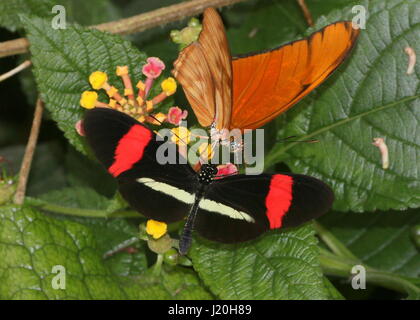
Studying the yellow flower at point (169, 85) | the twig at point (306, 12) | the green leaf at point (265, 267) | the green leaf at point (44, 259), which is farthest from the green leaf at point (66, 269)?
the twig at point (306, 12)

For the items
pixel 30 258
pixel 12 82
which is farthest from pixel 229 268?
pixel 12 82

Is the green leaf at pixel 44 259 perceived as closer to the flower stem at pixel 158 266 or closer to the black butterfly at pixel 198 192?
the flower stem at pixel 158 266

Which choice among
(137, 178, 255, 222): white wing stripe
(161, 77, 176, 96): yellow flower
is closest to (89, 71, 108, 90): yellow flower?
(161, 77, 176, 96): yellow flower

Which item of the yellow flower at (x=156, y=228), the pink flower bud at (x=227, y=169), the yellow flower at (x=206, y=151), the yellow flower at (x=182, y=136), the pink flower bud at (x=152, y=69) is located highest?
the pink flower bud at (x=152, y=69)

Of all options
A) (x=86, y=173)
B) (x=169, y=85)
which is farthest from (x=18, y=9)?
(x=169, y=85)

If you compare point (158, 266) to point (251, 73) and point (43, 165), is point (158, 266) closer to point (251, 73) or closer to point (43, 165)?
point (251, 73)
